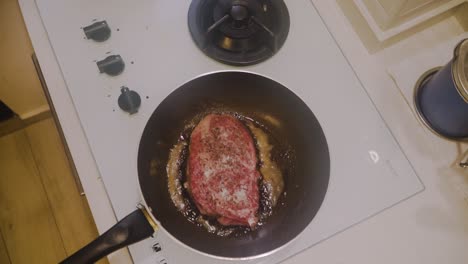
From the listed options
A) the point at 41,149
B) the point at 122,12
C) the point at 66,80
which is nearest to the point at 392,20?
the point at 122,12

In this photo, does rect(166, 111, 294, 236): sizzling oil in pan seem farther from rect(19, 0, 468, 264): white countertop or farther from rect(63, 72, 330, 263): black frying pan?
rect(19, 0, 468, 264): white countertop

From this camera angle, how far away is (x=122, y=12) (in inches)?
33.4

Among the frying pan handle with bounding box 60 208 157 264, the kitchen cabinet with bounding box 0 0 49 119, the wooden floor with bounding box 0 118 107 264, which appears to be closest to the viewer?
the frying pan handle with bounding box 60 208 157 264

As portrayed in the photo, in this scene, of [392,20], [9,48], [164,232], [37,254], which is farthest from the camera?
[37,254]

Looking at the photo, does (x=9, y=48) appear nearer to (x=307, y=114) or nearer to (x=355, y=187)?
(x=307, y=114)

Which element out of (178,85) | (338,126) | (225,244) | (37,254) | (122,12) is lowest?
(37,254)

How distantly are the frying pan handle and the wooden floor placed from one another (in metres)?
0.71

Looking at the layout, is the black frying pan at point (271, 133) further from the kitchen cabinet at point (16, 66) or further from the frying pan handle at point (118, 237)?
the kitchen cabinet at point (16, 66)

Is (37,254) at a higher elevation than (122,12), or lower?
lower

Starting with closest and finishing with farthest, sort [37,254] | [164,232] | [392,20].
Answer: [164,232] < [392,20] < [37,254]

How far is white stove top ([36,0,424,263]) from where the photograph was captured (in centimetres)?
75

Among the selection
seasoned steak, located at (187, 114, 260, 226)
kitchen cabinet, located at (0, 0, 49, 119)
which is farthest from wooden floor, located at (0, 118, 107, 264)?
seasoned steak, located at (187, 114, 260, 226)

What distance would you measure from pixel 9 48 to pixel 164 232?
790 millimetres

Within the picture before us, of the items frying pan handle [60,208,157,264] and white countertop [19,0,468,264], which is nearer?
frying pan handle [60,208,157,264]
